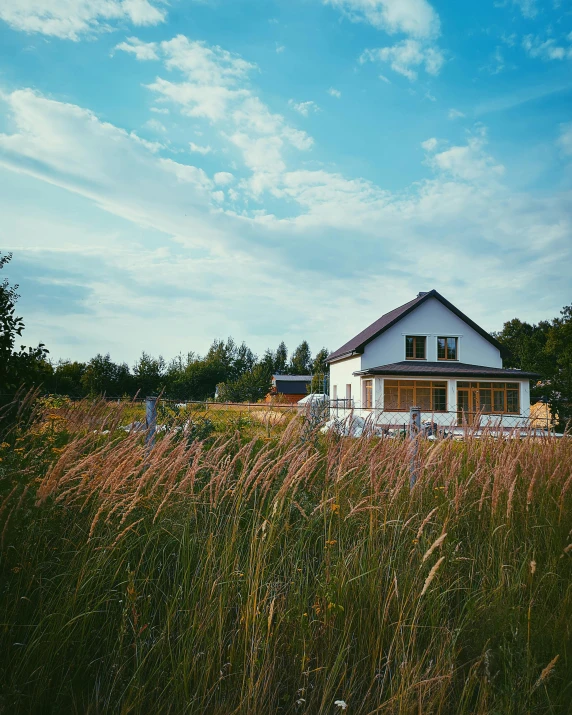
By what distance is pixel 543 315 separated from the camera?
197ft

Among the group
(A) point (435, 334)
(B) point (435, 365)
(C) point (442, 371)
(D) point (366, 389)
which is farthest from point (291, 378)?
(C) point (442, 371)

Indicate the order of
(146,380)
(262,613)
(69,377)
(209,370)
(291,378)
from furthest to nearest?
(291,378)
(209,370)
(146,380)
(69,377)
(262,613)

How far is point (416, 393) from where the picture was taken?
27594 mm

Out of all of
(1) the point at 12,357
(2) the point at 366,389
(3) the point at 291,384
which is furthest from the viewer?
(3) the point at 291,384

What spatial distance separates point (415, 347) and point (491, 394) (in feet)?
17.5

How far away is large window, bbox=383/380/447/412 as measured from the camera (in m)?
27.0

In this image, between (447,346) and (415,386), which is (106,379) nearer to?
(415,386)

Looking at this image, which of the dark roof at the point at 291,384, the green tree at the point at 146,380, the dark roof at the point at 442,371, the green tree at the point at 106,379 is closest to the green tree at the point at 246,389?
the green tree at the point at 146,380

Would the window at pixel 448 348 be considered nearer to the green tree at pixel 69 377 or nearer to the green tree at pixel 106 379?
the green tree at pixel 106 379

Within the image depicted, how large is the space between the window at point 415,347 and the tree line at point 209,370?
5492 mm

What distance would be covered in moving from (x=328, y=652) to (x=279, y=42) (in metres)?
7.42

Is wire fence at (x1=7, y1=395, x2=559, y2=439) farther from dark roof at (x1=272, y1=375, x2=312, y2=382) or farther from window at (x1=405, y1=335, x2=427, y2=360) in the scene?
dark roof at (x1=272, y1=375, x2=312, y2=382)

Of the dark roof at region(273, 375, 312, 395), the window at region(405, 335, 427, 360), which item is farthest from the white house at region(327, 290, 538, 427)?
the dark roof at region(273, 375, 312, 395)

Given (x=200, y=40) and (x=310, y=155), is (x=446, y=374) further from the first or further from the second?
(x=200, y=40)
